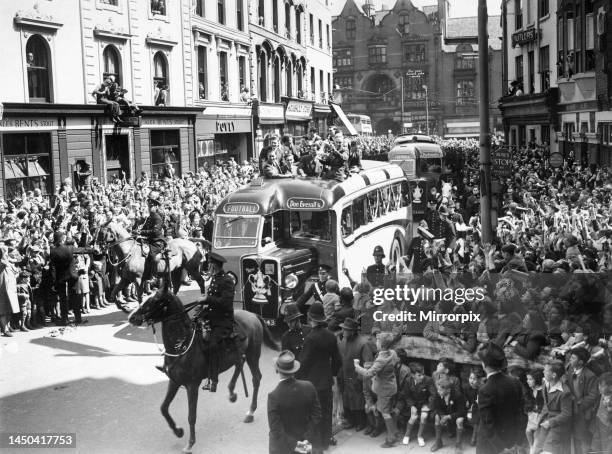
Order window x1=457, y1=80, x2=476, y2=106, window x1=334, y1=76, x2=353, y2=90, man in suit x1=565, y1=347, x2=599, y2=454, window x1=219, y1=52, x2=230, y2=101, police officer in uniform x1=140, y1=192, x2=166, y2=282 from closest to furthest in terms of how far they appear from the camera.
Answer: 1. man in suit x1=565, y1=347, x2=599, y2=454
2. police officer in uniform x1=140, y1=192, x2=166, y2=282
3. window x1=219, y1=52, x2=230, y2=101
4. window x1=457, y1=80, x2=476, y2=106
5. window x1=334, y1=76, x2=353, y2=90

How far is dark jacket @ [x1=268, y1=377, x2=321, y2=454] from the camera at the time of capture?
24.5 feet

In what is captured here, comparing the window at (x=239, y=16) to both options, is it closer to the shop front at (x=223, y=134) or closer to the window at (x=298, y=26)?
the shop front at (x=223, y=134)

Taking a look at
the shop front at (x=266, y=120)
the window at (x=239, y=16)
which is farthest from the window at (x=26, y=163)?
the window at (x=239, y=16)

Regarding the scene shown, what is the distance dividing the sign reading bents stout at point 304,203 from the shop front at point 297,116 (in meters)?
31.8

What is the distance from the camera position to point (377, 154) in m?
44.1

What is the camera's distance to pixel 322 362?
9352 mm

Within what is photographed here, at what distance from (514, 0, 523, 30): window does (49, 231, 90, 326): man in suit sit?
1276 inches

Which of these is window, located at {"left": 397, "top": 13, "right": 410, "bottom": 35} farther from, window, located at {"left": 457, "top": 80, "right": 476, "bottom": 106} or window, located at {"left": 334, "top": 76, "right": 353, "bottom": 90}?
window, located at {"left": 457, "top": 80, "right": 476, "bottom": 106}

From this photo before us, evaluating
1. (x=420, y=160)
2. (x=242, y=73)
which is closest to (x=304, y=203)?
(x=420, y=160)

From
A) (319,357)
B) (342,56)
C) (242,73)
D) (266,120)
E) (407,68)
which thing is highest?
(342,56)

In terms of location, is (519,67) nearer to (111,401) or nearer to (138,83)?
(138,83)

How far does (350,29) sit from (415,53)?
32.1 ft

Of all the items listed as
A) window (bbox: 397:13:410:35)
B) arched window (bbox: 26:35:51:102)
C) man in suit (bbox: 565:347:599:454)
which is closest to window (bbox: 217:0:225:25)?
arched window (bbox: 26:35:51:102)

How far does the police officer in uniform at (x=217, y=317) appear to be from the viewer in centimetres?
1021
